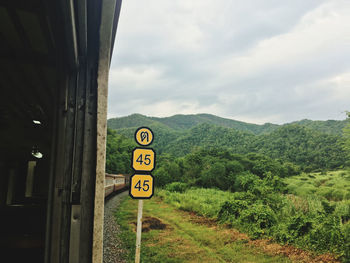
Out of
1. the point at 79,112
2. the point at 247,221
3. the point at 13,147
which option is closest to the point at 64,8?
the point at 79,112

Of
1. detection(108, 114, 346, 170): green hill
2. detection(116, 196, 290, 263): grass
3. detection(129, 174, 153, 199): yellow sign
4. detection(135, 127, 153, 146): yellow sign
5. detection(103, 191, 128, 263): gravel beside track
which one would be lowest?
detection(116, 196, 290, 263): grass

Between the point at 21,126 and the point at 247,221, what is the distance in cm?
655

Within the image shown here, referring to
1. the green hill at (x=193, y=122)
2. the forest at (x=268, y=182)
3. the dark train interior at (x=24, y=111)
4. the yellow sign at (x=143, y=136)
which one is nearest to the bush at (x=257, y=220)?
the forest at (x=268, y=182)

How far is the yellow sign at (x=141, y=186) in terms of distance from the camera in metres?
4.49

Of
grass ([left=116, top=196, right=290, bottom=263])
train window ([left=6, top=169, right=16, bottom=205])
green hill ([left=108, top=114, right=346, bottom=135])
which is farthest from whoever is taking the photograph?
green hill ([left=108, top=114, right=346, bottom=135])

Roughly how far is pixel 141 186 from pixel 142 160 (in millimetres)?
453

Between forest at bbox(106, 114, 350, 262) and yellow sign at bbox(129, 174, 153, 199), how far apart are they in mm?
3955

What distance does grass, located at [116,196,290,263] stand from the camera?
17.9 ft

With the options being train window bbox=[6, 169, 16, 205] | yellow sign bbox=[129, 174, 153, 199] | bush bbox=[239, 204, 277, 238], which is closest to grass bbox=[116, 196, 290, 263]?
bush bbox=[239, 204, 277, 238]

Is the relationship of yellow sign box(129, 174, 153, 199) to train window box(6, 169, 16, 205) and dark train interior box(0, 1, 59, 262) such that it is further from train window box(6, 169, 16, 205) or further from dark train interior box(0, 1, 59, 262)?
train window box(6, 169, 16, 205)

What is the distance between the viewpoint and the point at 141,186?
4.55 metres

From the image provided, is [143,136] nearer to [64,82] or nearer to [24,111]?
[24,111]

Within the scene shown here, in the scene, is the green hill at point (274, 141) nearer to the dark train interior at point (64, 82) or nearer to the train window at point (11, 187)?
the train window at point (11, 187)

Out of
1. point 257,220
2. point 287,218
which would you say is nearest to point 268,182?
point 287,218
